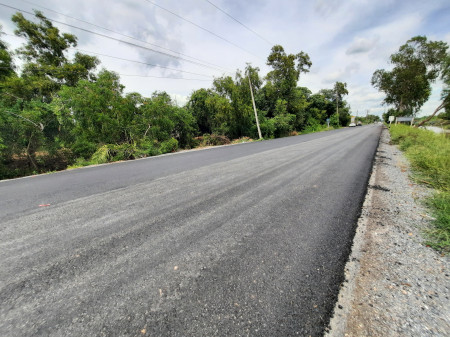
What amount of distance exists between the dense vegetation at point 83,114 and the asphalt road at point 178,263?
10914mm

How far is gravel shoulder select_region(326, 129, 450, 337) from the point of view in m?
1.12

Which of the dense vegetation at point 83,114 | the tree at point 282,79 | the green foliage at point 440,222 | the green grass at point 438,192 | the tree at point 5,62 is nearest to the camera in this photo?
the green foliage at point 440,222

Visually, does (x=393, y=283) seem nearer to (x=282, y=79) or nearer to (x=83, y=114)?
(x=83, y=114)

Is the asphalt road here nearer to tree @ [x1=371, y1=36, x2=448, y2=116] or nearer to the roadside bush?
the roadside bush

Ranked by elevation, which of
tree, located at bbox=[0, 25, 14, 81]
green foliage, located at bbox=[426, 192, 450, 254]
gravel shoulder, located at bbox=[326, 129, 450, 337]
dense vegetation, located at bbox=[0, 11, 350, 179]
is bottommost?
gravel shoulder, located at bbox=[326, 129, 450, 337]

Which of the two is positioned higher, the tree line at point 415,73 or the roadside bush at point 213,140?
the tree line at point 415,73

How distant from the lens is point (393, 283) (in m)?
1.45

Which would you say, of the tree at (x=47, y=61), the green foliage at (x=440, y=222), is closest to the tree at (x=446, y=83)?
the green foliage at (x=440, y=222)

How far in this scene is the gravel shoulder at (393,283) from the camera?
1123mm

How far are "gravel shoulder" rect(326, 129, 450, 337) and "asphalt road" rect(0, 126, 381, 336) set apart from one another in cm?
12

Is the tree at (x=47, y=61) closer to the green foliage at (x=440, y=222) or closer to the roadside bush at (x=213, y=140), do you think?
the roadside bush at (x=213, y=140)

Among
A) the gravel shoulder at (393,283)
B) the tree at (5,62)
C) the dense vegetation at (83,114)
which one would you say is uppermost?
the tree at (5,62)

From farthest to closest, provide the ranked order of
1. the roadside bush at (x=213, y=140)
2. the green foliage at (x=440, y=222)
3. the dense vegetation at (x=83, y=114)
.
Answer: the roadside bush at (x=213, y=140) < the dense vegetation at (x=83, y=114) < the green foliage at (x=440, y=222)

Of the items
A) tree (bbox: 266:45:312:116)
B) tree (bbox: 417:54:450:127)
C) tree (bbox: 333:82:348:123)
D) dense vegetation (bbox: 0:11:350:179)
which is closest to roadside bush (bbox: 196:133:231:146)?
dense vegetation (bbox: 0:11:350:179)
